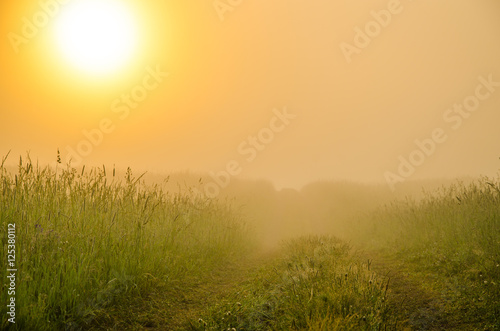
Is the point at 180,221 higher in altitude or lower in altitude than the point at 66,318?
higher

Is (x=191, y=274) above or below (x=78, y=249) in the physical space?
below

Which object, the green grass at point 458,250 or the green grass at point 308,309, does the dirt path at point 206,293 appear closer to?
the green grass at point 308,309

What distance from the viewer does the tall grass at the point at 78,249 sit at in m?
3.62

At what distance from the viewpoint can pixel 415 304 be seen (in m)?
4.80

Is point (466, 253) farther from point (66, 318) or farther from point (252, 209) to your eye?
point (252, 209)

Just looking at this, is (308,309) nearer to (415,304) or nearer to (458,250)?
(415,304)

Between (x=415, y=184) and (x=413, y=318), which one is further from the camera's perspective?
(x=415, y=184)

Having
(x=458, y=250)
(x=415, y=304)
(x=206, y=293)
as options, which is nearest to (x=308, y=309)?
(x=415, y=304)

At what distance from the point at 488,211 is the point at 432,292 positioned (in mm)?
3833

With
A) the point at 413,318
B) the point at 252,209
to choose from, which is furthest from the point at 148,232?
the point at 252,209

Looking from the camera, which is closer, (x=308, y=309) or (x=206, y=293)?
(x=308, y=309)

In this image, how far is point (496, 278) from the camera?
511cm

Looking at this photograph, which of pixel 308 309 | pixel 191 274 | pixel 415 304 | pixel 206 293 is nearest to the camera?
pixel 308 309

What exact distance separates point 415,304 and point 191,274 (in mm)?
4150
